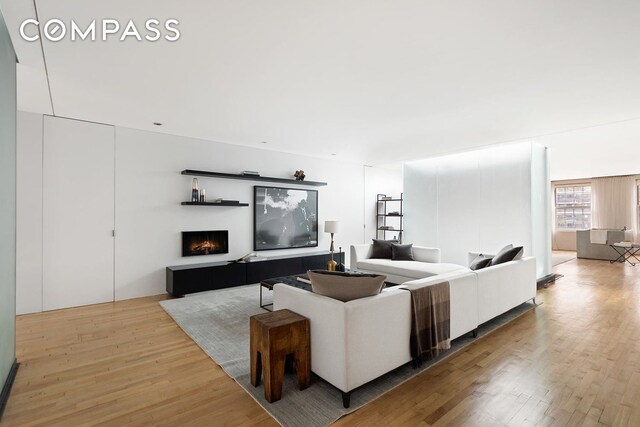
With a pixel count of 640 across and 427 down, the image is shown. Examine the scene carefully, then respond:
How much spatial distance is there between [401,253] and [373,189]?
297cm

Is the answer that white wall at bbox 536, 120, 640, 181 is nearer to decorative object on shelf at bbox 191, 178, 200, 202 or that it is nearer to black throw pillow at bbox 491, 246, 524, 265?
black throw pillow at bbox 491, 246, 524, 265

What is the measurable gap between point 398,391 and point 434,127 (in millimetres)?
3713

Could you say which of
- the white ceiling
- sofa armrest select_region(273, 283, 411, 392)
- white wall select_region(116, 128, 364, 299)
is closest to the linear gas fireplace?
white wall select_region(116, 128, 364, 299)

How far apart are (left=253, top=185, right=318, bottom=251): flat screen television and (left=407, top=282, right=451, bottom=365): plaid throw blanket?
4053 millimetres

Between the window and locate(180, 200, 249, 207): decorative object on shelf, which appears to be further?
the window

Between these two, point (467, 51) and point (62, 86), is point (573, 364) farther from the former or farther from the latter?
point (62, 86)

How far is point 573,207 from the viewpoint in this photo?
1140cm

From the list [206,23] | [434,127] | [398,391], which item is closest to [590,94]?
[434,127]

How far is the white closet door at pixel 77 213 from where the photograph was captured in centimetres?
426

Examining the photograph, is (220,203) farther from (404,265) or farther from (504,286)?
(504,286)

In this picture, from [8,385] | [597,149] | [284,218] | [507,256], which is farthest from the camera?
[284,218]

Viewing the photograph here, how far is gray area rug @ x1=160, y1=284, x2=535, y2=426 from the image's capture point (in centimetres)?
206

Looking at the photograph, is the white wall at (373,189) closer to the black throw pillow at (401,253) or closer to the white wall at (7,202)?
the black throw pillow at (401,253)

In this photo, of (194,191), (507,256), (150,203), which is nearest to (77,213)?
(150,203)
